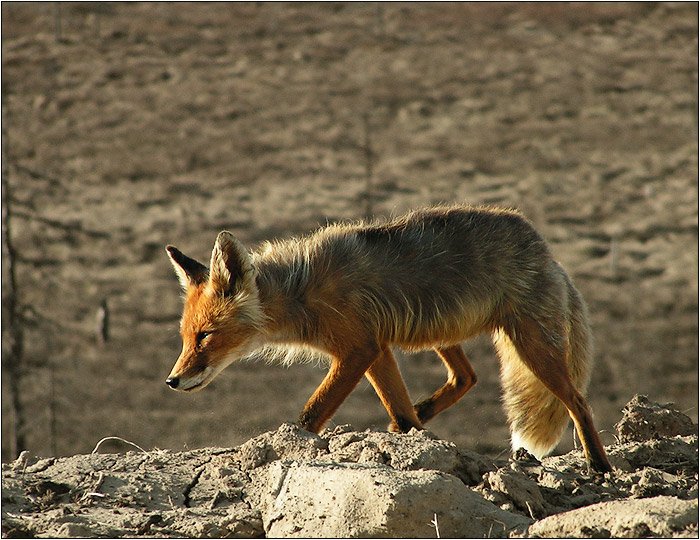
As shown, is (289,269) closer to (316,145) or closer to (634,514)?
(634,514)

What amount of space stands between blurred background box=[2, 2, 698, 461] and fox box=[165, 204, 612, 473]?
11.9 m

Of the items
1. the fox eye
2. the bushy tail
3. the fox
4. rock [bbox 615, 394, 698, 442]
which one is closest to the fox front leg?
the fox

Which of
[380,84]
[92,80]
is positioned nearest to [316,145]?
[380,84]

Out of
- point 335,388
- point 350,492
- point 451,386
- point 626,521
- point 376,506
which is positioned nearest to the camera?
point 626,521

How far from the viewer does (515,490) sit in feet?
→ 20.8

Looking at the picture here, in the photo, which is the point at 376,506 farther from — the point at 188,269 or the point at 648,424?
the point at 648,424

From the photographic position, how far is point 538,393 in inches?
337

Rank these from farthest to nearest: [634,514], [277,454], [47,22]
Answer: [47,22], [277,454], [634,514]

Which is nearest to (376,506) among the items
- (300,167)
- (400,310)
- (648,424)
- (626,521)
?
(626,521)

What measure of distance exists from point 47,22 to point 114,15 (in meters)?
3.32

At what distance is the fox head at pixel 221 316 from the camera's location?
746cm

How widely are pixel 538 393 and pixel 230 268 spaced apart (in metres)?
3.43

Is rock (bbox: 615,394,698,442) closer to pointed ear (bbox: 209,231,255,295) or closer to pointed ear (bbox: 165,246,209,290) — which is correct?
pointed ear (bbox: 209,231,255,295)

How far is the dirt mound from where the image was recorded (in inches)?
220
